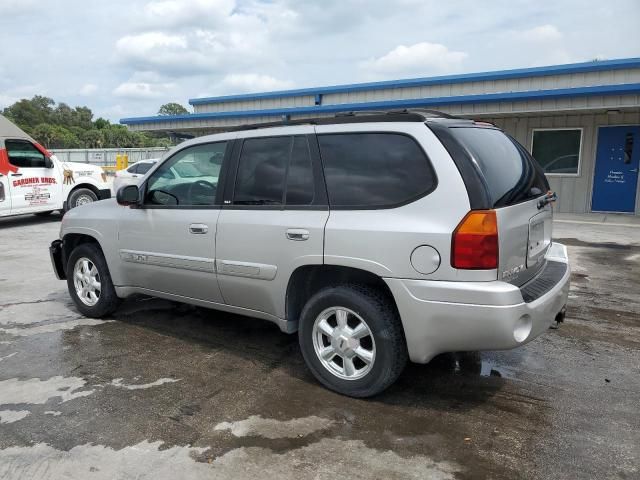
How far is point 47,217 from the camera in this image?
13.6 metres

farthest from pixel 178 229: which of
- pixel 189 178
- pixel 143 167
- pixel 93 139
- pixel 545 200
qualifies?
pixel 93 139

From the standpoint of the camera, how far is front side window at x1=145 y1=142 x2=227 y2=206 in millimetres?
4180

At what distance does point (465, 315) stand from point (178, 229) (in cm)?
244

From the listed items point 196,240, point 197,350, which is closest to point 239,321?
point 197,350

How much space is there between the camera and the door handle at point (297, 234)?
347 cm

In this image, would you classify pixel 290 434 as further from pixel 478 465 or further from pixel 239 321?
pixel 239 321

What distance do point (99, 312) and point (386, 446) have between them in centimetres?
341

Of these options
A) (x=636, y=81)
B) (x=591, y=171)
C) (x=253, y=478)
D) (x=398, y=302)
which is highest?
(x=636, y=81)

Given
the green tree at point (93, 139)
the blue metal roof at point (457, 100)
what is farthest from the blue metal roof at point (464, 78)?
the green tree at point (93, 139)

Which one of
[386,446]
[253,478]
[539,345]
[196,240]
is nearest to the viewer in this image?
[253,478]

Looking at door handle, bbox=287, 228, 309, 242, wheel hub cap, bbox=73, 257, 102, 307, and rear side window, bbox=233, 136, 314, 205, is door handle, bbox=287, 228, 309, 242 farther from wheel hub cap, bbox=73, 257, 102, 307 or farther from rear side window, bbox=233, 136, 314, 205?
wheel hub cap, bbox=73, 257, 102, 307

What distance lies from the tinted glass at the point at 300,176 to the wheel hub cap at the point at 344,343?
0.80 meters

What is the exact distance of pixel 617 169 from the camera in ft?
44.2

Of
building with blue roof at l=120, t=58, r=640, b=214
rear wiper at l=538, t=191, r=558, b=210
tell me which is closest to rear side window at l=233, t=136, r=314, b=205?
rear wiper at l=538, t=191, r=558, b=210
